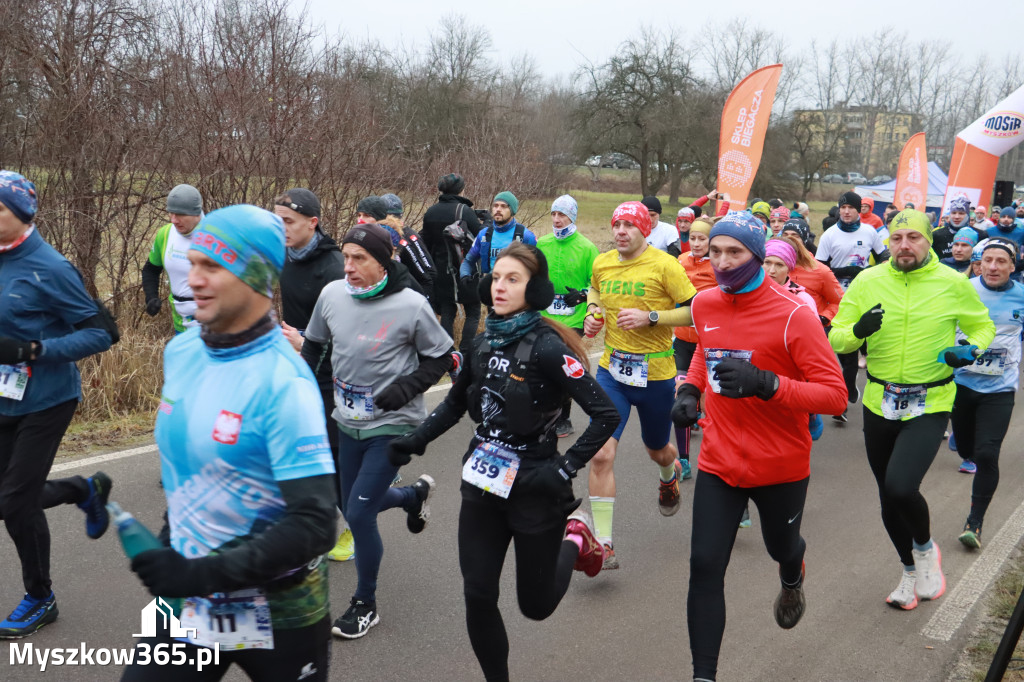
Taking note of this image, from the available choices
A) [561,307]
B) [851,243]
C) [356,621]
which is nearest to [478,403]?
[356,621]

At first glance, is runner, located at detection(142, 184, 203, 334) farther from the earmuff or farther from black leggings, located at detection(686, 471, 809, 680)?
black leggings, located at detection(686, 471, 809, 680)

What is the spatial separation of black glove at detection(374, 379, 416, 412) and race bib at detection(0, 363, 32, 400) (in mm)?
1599

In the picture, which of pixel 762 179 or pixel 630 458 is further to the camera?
pixel 762 179

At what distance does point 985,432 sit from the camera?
599cm

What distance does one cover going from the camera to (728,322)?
4051 mm

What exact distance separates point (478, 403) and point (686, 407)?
0.99 metres

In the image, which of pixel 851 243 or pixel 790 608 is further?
pixel 851 243

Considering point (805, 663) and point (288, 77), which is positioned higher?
point (288, 77)

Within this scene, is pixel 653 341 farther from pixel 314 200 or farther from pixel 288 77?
pixel 288 77

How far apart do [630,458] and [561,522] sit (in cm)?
407

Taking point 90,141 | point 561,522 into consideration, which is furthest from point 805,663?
point 90,141

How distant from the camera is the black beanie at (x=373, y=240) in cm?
438

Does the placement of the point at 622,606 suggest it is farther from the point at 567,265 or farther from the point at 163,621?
the point at 567,265

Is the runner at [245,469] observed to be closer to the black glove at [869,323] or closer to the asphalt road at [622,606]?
the asphalt road at [622,606]
